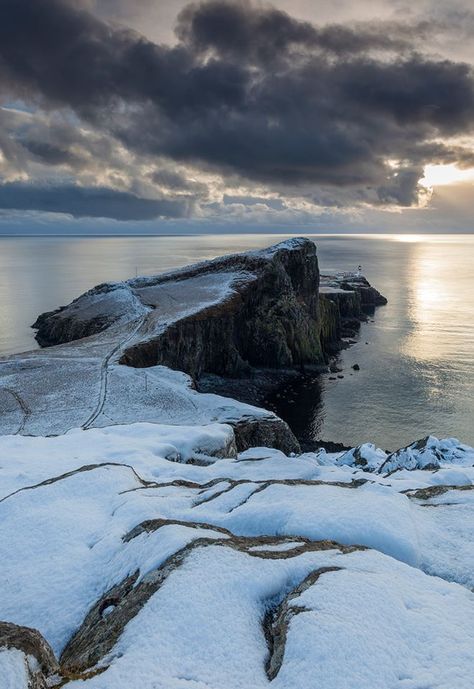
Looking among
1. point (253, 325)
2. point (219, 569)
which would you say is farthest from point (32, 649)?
point (253, 325)

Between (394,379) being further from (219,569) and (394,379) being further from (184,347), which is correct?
(219,569)

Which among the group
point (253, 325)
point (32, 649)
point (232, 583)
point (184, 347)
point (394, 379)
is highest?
point (32, 649)

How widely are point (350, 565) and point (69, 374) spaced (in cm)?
4589

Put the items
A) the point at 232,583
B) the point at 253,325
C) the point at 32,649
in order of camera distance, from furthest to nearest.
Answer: the point at 253,325
the point at 232,583
the point at 32,649

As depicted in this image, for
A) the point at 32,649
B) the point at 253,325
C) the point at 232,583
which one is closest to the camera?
the point at 32,649

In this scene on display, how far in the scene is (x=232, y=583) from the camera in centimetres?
967

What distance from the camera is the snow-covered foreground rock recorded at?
760 centimetres

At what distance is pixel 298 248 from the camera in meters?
97.8

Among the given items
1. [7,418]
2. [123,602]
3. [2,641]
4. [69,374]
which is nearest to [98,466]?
[123,602]

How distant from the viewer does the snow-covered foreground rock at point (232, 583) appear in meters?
7.60

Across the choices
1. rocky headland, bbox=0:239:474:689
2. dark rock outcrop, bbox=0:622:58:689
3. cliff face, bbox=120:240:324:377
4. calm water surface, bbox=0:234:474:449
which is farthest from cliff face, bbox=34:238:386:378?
dark rock outcrop, bbox=0:622:58:689

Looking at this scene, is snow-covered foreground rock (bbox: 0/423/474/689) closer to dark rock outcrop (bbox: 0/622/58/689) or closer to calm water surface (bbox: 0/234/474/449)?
dark rock outcrop (bbox: 0/622/58/689)

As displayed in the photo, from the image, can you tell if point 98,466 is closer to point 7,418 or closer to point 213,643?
point 213,643

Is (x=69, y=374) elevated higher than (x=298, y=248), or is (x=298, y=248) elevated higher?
(x=298, y=248)
